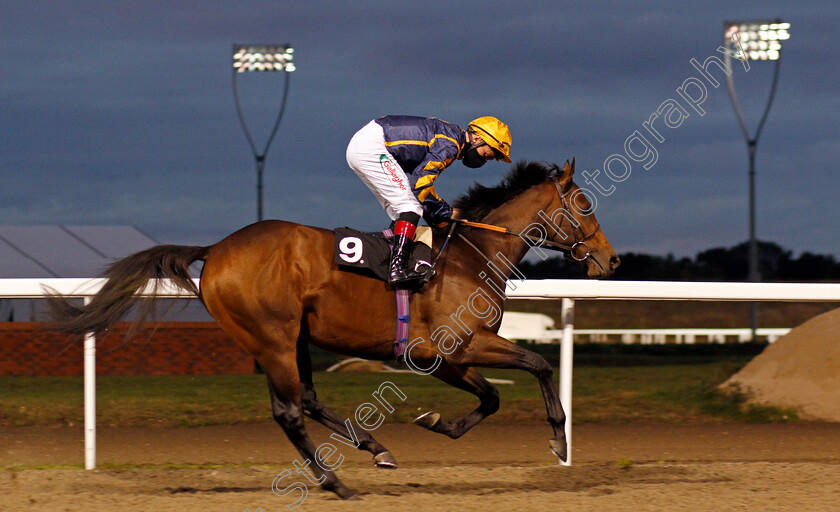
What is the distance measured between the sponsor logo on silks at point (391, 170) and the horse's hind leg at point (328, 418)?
0.89 metres

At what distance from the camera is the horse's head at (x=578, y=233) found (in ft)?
15.4

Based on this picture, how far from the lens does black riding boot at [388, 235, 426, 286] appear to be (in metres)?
4.22

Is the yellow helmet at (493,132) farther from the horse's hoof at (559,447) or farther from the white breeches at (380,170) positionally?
the horse's hoof at (559,447)

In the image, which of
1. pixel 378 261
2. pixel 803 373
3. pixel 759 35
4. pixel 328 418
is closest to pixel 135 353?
pixel 328 418

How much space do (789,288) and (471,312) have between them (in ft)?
6.84

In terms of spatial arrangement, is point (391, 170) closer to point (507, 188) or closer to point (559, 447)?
point (507, 188)

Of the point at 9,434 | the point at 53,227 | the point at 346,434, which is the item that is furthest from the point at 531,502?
the point at 53,227

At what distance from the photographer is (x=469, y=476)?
4656 mm

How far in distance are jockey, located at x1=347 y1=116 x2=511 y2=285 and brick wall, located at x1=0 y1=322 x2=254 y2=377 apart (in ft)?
5.23

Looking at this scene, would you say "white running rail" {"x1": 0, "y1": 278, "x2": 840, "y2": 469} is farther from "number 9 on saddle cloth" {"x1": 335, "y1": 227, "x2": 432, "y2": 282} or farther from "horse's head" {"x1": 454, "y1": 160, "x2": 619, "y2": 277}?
"number 9 on saddle cloth" {"x1": 335, "y1": 227, "x2": 432, "y2": 282}

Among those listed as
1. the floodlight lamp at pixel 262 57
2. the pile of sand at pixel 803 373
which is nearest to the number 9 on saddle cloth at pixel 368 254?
the pile of sand at pixel 803 373

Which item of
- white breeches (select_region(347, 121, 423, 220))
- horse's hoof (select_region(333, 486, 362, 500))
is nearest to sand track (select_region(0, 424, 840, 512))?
horse's hoof (select_region(333, 486, 362, 500))

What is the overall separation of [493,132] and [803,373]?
4139 mm

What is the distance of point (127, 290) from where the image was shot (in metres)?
4.41
